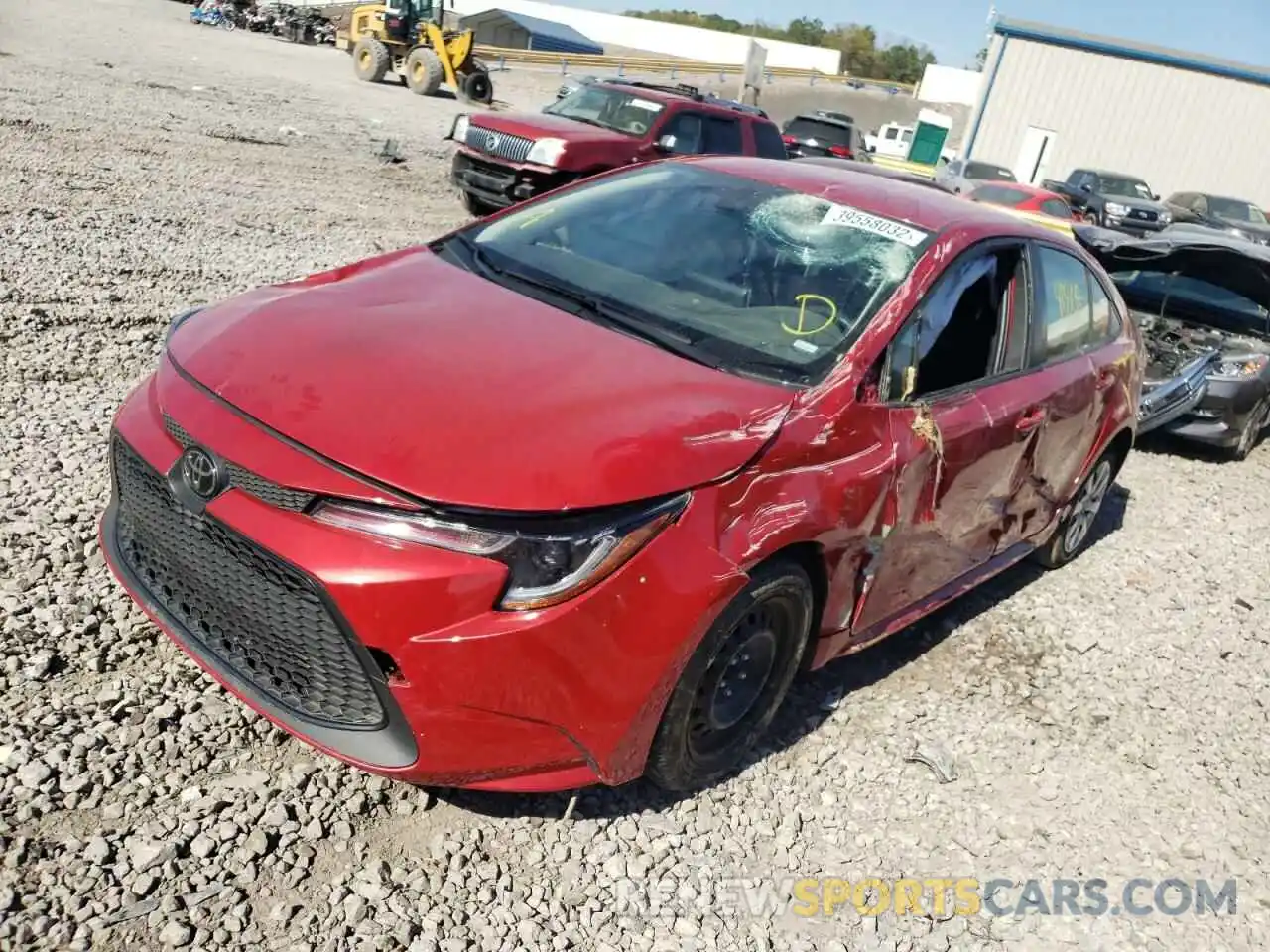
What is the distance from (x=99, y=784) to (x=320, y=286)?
156 centimetres

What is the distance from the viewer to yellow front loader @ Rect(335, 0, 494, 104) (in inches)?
1025

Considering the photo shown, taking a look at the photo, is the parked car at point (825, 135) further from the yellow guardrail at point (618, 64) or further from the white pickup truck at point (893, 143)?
the yellow guardrail at point (618, 64)

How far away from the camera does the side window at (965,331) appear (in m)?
3.19

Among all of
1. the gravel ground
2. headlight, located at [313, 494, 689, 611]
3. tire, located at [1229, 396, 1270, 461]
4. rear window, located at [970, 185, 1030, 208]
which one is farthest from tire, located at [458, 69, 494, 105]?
headlight, located at [313, 494, 689, 611]

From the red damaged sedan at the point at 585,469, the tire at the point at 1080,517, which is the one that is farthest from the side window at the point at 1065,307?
the tire at the point at 1080,517

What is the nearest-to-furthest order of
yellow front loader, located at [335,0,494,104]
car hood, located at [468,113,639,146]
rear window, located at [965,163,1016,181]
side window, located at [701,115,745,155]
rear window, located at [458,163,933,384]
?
rear window, located at [458,163,933,384]
car hood, located at [468,113,639,146]
side window, located at [701,115,745,155]
rear window, located at [965,163,1016,181]
yellow front loader, located at [335,0,494,104]

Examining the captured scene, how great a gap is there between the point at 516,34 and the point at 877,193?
6320 cm

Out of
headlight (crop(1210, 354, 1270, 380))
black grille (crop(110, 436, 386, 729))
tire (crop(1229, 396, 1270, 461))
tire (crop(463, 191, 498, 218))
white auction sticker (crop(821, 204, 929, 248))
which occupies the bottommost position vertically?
tire (crop(463, 191, 498, 218))

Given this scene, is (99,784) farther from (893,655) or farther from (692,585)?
(893,655)

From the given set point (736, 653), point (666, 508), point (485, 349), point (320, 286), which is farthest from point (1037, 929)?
point (320, 286)

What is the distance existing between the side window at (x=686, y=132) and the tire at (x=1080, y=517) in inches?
307

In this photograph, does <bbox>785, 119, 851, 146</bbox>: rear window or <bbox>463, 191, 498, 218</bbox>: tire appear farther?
<bbox>785, 119, 851, 146</bbox>: rear window

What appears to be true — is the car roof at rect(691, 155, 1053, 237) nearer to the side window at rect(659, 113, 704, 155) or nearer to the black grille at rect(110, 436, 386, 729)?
the black grille at rect(110, 436, 386, 729)
